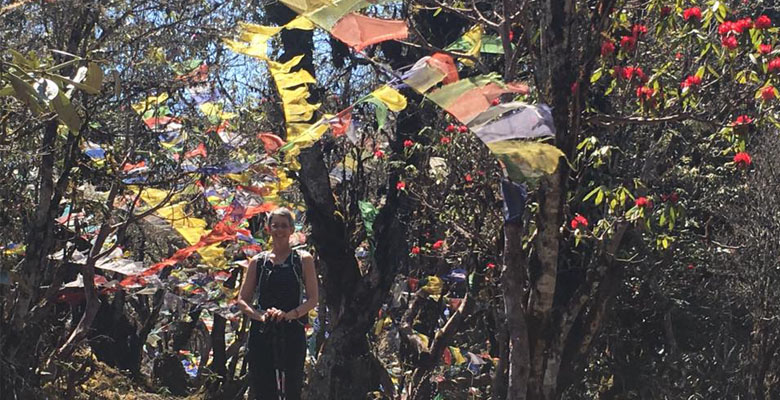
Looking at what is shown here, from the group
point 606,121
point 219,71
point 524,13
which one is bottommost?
point 606,121

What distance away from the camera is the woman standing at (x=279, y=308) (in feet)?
18.5

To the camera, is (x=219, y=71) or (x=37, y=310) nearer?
(x=37, y=310)

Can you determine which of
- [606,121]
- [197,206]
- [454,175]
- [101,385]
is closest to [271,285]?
[606,121]

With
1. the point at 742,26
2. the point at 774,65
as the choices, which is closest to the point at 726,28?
the point at 742,26

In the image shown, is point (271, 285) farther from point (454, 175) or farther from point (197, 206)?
point (197, 206)

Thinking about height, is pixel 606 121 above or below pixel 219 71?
below

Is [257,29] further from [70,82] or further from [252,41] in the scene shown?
[70,82]

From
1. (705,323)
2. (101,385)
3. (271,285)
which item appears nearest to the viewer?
(271,285)

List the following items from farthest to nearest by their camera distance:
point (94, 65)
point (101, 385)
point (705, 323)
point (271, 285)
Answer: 1. point (705, 323)
2. point (101, 385)
3. point (271, 285)
4. point (94, 65)

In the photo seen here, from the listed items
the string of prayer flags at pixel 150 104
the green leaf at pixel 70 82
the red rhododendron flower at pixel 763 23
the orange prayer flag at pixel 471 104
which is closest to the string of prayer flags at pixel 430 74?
the orange prayer flag at pixel 471 104

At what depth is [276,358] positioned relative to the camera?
5.68m

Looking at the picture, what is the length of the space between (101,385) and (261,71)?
12.5 ft

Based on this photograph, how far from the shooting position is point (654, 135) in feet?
23.0

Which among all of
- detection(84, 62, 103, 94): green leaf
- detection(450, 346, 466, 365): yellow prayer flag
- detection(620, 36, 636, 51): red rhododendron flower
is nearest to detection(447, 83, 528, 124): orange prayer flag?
detection(620, 36, 636, 51): red rhododendron flower
